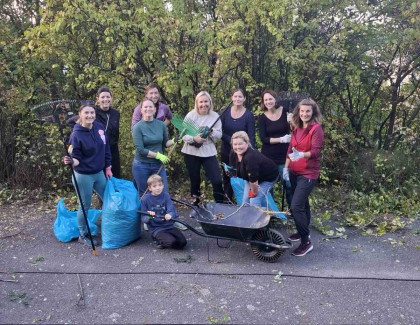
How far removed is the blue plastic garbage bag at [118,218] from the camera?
175 inches

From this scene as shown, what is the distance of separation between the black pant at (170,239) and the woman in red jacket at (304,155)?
48.4 inches

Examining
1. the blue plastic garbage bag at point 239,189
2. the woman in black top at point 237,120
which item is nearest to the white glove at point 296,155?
the woman in black top at point 237,120

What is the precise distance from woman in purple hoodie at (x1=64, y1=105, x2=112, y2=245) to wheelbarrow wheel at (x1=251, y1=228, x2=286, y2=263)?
6.19 feet

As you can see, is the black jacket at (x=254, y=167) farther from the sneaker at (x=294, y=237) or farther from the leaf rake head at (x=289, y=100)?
the leaf rake head at (x=289, y=100)

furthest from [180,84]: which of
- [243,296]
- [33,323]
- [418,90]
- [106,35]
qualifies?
[418,90]

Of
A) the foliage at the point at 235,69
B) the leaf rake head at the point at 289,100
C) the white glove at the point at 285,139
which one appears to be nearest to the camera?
the white glove at the point at 285,139

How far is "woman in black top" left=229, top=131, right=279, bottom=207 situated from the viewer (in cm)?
414

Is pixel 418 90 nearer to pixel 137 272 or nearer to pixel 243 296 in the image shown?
pixel 243 296

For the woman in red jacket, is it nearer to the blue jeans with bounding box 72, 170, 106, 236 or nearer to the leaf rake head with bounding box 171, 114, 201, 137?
the leaf rake head with bounding box 171, 114, 201, 137

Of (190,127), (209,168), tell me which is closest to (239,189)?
(209,168)

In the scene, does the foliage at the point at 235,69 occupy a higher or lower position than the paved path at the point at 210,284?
higher

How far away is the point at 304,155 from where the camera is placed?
4.11 meters

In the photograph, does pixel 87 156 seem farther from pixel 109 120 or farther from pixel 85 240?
pixel 85 240

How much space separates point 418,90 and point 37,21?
22.1 feet
